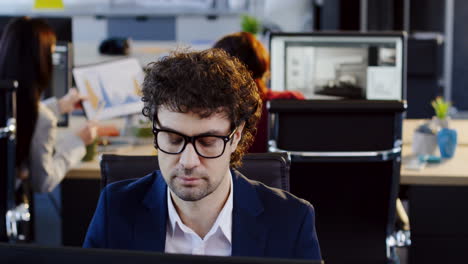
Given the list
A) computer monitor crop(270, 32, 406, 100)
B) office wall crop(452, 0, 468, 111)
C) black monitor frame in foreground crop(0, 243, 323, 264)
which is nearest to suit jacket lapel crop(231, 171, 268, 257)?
black monitor frame in foreground crop(0, 243, 323, 264)

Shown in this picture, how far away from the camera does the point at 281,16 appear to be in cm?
905

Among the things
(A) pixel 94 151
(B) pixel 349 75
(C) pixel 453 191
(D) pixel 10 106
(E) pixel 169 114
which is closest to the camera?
(E) pixel 169 114

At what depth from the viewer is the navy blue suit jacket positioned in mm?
1259

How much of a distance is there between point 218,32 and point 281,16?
80 cm

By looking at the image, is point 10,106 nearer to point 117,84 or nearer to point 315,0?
point 117,84

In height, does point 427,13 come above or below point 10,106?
above

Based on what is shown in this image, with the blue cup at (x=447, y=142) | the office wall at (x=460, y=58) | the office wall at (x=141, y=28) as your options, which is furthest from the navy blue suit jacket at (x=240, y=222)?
the office wall at (x=141, y=28)

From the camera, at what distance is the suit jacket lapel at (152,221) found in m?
1.25

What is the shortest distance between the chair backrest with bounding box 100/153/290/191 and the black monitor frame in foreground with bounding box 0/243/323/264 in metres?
0.94

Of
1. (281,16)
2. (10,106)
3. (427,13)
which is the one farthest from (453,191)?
(281,16)

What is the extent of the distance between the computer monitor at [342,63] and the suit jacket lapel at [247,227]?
72.8 inches

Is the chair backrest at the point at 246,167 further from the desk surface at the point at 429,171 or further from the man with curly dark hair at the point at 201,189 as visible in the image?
the desk surface at the point at 429,171

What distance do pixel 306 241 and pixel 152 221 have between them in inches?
10.2

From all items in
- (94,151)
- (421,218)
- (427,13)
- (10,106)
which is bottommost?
(421,218)
